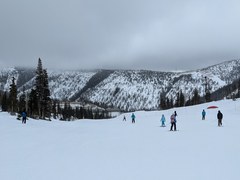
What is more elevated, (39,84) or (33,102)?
(39,84)

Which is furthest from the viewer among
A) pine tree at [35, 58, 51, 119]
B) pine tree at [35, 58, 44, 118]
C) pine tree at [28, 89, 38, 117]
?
pine tree at [28, 89, 38, 117]

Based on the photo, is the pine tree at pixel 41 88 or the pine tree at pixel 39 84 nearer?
the pine tree at pixel 39 84

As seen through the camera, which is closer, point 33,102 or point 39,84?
point 39,84

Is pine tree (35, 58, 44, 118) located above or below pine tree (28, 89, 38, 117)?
above

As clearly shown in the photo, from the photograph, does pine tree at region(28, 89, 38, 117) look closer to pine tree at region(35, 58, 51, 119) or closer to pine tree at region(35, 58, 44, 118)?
pine tree at region(35, 58, 51, 119)

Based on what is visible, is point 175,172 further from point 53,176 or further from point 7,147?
point 7,147

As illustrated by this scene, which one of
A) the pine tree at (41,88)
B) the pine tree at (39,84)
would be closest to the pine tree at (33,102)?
the pine tree at (41,88)

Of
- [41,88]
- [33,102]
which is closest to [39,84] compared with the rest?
[41,88]

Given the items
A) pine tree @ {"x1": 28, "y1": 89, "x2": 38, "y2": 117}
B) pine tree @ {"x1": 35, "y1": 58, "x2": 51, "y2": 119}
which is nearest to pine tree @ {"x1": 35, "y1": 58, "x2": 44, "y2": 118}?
pine tree @ {"x1": 35, "y1": 58, "x2": 51, "y2": 119}

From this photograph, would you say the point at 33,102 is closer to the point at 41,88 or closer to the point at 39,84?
the point at 41,88

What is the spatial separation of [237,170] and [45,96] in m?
58.7

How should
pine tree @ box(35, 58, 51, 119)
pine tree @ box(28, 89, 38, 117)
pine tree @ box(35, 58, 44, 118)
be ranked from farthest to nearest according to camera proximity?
pine tree @ box(28, 89, 38, 117), pine tree @ box(35, 58, 51, 119), pine tree @ box(35, 58, 44, 118)

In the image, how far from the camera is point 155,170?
34.1 feet

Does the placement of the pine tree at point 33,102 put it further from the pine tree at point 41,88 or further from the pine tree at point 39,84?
the pine tree at point 39,84
